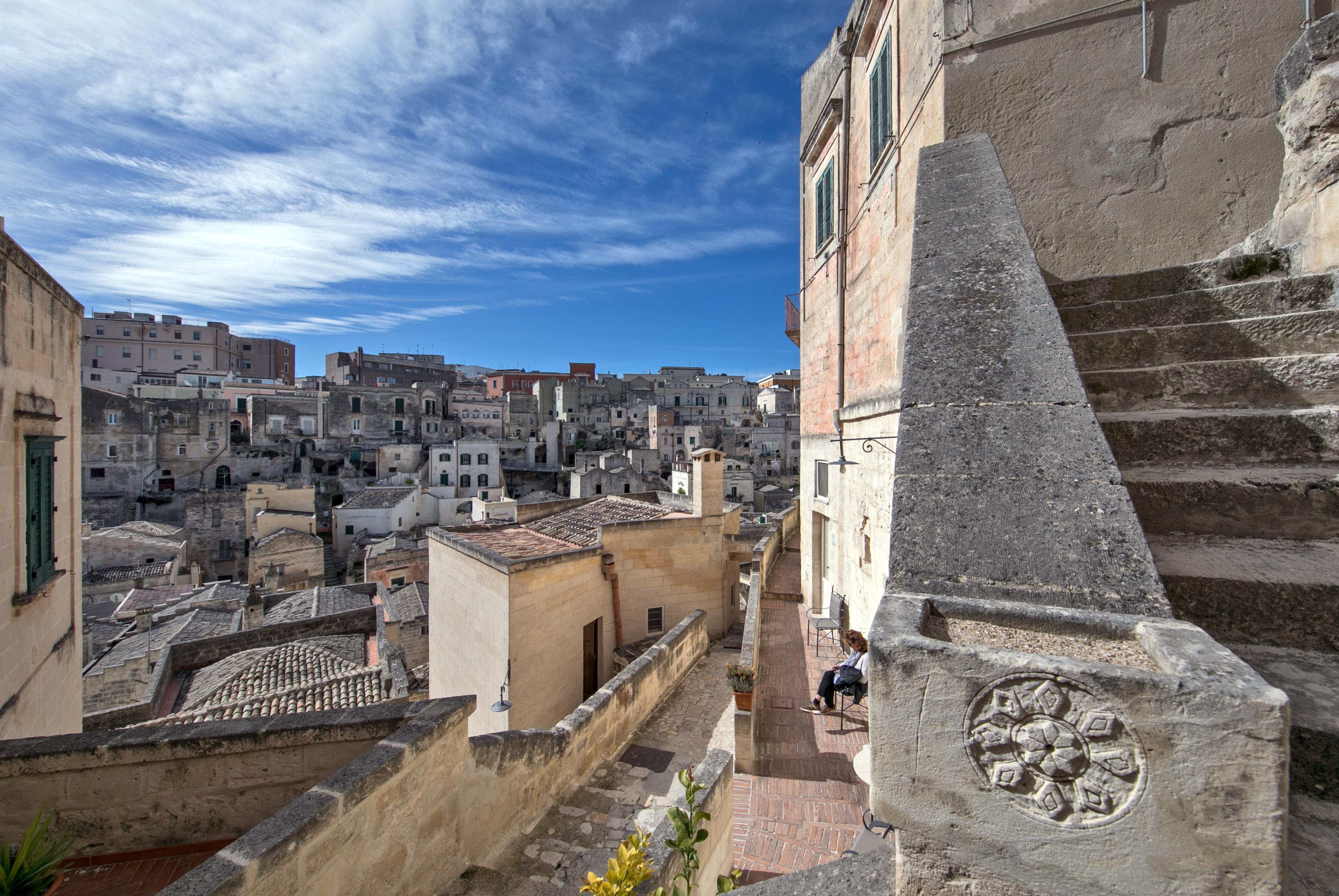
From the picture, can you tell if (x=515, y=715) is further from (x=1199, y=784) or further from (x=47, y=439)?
(x=1199, y=784)

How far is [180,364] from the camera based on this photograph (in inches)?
2709

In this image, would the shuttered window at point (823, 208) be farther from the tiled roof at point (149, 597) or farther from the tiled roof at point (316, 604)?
the tiled roof at point (149, 597)

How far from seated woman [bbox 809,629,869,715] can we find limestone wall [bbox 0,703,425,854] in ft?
15.1

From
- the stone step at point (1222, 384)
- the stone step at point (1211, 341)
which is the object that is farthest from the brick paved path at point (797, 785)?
the stone step at point (1211, 341)

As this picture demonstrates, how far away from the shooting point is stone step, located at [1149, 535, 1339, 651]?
6.93 ft

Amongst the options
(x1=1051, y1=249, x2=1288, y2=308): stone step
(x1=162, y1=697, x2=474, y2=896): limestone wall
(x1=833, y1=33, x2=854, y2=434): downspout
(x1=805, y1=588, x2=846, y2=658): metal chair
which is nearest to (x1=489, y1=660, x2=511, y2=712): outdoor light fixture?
(x1=162, y1=697, x2=474, y2=896): limestone wall

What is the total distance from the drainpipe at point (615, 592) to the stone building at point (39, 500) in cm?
743

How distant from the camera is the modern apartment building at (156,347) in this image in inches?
2517

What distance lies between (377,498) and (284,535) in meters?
9.30

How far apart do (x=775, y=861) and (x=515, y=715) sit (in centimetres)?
572

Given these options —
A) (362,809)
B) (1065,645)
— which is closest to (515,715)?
(362,809)

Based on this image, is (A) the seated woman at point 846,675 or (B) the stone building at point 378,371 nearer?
(A) the seated woman at point 846,675

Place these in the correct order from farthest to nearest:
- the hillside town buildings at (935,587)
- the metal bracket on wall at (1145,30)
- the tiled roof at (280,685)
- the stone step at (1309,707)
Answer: the tiled roof at (280,685) → the metal bracket on wall at (1145,30) → the stone step at (1309,707) → the hillside town buildings at (935,587)

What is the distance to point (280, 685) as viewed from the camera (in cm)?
1241
